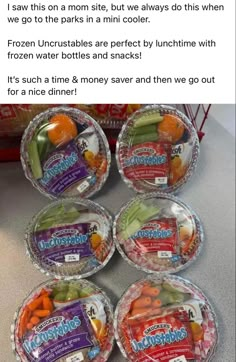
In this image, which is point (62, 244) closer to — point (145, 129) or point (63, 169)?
point (63, 169)

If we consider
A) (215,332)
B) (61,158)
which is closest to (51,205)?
(61,158)

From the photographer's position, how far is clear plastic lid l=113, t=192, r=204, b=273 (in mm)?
854

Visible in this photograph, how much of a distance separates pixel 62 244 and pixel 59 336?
17cm

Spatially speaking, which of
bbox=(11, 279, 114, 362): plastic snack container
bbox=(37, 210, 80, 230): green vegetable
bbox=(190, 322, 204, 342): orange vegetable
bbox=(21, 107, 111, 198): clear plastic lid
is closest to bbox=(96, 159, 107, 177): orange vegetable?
bbox=(21, 107, 111, 198): clear plastic lid

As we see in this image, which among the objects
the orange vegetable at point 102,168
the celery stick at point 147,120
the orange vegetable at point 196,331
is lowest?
the orange vegetable at point 196,331

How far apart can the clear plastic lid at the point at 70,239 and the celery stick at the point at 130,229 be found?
0.10 ft

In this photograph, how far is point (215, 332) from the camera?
2.64ft

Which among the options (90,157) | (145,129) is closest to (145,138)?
(145,129)

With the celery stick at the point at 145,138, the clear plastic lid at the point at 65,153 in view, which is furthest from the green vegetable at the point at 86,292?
the celery stick at the point at 145,138

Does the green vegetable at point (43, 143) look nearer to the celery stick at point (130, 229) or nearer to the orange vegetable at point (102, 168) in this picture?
the orange vegetable at point (102, 168)

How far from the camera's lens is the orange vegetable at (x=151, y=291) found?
2.69 feet

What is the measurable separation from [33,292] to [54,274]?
51mm
